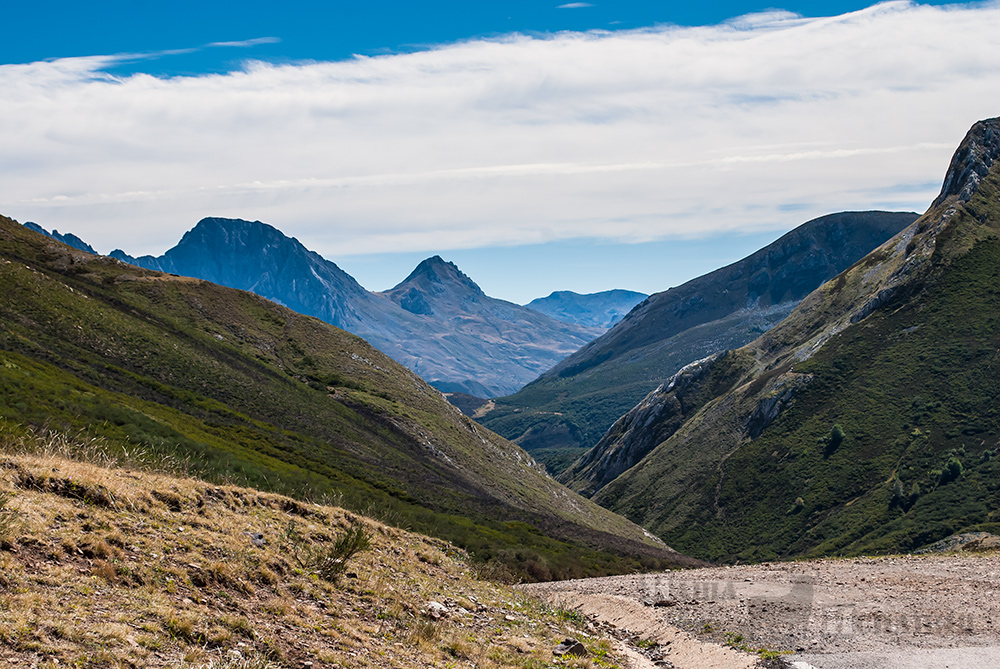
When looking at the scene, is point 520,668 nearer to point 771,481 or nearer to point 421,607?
point 421,607

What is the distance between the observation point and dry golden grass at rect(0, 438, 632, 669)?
1084cm

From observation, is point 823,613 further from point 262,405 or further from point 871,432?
point 871,432

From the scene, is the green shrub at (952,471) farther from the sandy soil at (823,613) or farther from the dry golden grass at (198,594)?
the dry golden grass at (198,594)

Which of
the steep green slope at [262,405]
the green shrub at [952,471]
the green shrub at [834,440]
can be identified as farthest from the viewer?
the green shrub at [834,440]

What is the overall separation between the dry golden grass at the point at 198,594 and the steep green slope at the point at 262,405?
14235 mm

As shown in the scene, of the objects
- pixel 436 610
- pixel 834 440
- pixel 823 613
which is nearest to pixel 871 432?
pixel 834 440

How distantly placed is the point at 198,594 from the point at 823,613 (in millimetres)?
18135

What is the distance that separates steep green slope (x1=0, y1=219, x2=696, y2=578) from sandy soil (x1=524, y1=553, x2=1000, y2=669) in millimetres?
13446

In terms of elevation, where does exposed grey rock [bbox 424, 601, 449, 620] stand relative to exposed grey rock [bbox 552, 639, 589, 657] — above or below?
above

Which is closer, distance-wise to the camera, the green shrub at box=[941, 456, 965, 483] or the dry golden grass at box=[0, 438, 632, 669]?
the dry golden grass at box=[0, 438, 632, 669]

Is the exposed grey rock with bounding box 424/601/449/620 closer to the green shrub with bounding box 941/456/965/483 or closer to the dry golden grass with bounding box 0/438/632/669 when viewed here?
the dry golden grass with bounding box 0/438/632/669

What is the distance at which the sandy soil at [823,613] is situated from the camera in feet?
54.4

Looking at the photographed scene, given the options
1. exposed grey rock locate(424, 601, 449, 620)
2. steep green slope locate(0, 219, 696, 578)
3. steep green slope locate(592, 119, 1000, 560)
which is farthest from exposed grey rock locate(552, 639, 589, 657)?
steep green slope locate(592, 119, 1000, 560)

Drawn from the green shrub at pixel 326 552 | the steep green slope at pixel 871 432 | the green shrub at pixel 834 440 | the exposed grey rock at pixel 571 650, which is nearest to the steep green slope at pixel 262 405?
the green shrub at pixel 326 552
